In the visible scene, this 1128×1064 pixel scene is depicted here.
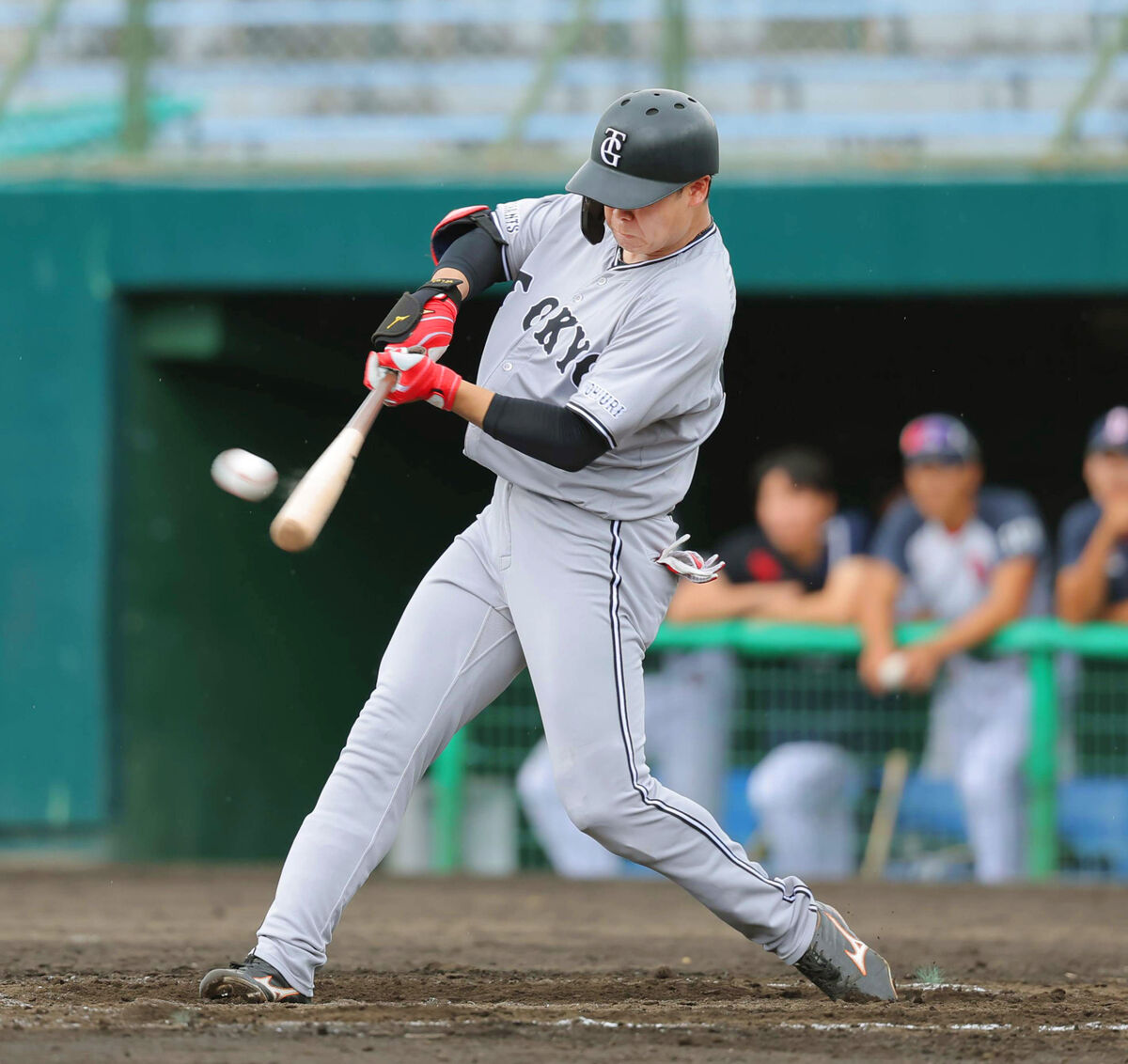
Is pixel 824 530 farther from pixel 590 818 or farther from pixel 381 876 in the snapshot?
pixel 590 818

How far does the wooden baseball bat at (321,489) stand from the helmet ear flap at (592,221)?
0.52 metres

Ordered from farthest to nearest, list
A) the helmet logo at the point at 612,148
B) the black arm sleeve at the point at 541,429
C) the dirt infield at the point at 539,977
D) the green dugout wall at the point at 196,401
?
the green dugout wall at the point at 196,401 < the helmet logo at the point at 612,148 < the black arm sleeve at the point at 541,429 < the dirt infield at the point at 539,977

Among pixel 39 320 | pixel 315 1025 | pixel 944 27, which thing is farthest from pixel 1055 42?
pixel 315 1025

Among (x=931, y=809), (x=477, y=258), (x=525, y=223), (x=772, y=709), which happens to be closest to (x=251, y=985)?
(x=477, y=258)

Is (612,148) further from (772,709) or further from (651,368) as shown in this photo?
(772,709)

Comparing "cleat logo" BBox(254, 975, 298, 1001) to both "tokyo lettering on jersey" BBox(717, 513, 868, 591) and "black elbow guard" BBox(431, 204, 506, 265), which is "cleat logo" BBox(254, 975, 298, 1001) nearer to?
"black elbow guard" BBox(431, 204, 506, 265)

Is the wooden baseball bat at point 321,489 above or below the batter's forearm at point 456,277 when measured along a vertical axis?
below

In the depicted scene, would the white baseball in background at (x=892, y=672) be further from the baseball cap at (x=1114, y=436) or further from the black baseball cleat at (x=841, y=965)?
the black baseball cleat at (x=841, y=965)

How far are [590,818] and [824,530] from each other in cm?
372

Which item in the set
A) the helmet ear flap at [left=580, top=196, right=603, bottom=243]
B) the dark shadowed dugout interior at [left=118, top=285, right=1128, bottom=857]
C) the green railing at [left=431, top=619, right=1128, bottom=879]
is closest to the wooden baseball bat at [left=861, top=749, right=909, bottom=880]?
the green railing at [left=431, top=619, right=1128, bottom=879]

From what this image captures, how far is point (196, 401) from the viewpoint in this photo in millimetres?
7715

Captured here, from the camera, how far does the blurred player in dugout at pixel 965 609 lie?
660 cm

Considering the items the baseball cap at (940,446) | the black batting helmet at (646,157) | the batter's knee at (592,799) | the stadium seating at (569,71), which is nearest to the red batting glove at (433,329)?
the black batting helmet at (646,157)

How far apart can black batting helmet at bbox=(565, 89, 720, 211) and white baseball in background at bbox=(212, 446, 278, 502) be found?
0.75 metres
